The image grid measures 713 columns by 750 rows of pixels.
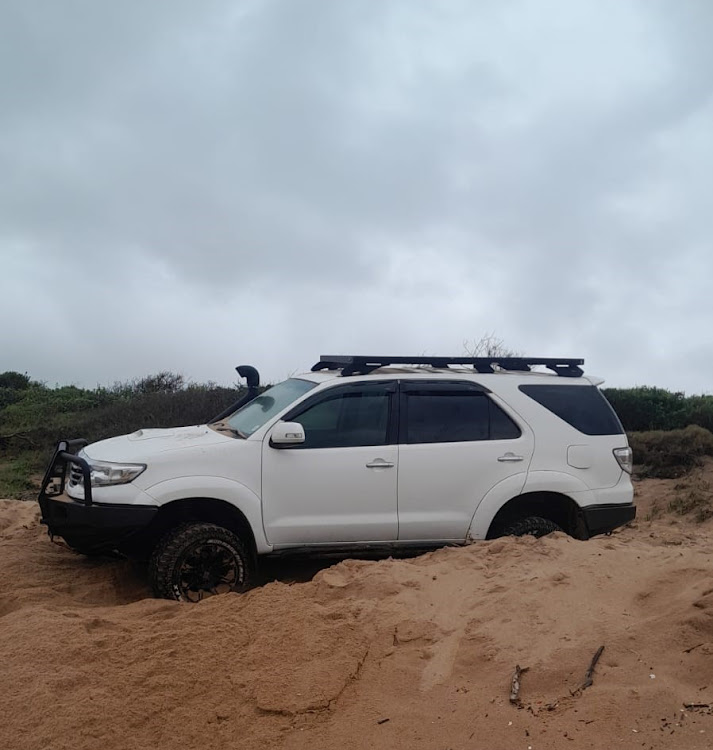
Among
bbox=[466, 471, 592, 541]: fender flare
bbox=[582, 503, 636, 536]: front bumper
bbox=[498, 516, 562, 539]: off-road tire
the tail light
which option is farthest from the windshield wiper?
the tail light

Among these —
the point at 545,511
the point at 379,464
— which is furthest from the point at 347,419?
the point at 545,511

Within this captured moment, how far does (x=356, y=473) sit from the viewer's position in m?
5.84

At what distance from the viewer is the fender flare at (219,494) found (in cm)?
547

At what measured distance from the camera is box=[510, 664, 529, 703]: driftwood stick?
3.47m

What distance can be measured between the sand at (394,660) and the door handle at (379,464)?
0.76 metres

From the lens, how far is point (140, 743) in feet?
11.6

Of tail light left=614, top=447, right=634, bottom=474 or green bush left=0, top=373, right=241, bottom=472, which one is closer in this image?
tail light left=614, top=447, right=634, bottom=474

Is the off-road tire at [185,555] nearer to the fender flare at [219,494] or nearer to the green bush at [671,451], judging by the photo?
the fender flare at [219,494]

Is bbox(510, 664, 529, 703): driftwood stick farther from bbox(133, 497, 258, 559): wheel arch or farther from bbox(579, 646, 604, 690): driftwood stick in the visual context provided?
bbox(133, 497, 258, 559): wheel arch

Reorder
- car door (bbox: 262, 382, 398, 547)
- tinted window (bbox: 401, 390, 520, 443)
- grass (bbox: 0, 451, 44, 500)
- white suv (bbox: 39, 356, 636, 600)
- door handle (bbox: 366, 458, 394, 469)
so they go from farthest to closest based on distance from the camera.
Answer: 1. grass (bbox: 0, 451, 44, 500)
2. tinted window (bbox: 401, 390, 520, 443)
3. door handle (bbox: 366, 458, 394, 469)
4. car door (bbox: 262, 382, 398, 547)
5. white suv (bbox: 39, 356, 636, 600)

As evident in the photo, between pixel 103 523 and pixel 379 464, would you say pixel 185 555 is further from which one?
pixel 379 464

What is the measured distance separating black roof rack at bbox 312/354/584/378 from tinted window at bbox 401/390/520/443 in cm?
31

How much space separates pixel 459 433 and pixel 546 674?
271 cm

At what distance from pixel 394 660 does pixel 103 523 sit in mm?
2469
